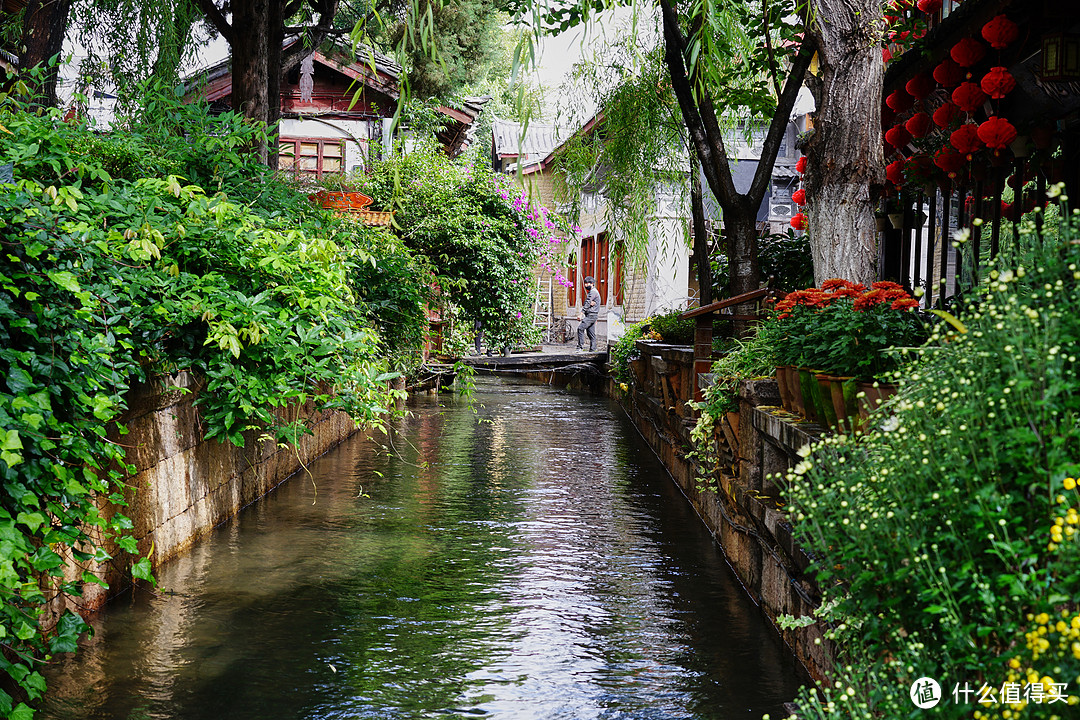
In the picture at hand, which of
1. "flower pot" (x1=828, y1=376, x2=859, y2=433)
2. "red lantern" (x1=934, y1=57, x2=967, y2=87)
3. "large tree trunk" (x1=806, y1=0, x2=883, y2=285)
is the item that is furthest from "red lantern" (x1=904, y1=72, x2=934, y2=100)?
"flower pot" (x1=828, y1=376, x2=859, y2=433)

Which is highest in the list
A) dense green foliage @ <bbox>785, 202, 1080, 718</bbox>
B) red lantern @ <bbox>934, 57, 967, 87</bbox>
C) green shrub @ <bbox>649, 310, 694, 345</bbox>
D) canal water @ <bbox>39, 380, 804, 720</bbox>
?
red lantern @ <bbox>934, 57, 967, 87</bbox>

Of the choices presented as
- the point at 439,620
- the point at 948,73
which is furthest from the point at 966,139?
the point at 439,620

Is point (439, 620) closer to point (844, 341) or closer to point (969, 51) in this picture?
point (844, 341)

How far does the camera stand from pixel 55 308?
3854 mm

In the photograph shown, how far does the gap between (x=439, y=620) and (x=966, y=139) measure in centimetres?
522

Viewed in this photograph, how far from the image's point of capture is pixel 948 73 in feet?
25.2

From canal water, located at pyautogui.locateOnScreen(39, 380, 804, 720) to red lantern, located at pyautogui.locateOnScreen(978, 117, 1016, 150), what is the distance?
11.4ft

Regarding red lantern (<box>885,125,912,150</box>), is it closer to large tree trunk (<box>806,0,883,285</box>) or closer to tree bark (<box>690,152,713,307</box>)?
large tree trunk (<box>806,0,883,285</box>)

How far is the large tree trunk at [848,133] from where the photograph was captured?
768 cm

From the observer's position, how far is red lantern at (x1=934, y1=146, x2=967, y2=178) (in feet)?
26.6

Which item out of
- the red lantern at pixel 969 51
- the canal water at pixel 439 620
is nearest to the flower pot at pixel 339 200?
the canal water at pixel 439 620

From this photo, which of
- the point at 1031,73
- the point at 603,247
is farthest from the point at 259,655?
the point at 603,247

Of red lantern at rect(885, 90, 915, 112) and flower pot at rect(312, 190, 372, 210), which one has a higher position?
red lantern at rect(885, 90, 915, 112)

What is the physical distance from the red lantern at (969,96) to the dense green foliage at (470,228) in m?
7.31
